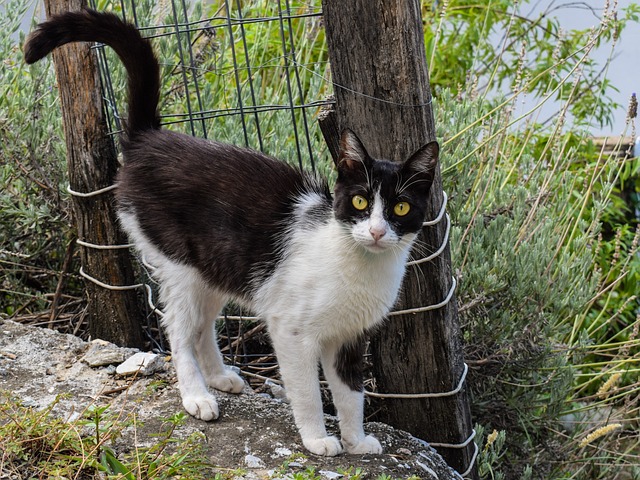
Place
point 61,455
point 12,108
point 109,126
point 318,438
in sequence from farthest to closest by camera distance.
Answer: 1. point 12,108
2. point 109,126
3. point 318,438
4. point 61,455

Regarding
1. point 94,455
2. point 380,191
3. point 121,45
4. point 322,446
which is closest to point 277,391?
point 322,446

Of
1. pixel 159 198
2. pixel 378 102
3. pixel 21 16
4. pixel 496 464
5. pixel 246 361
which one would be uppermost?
pixel 21 16

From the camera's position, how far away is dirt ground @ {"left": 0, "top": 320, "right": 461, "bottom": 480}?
2.49 m

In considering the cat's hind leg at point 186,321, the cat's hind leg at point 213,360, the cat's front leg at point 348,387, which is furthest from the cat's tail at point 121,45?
the cat's front leg at point 348,387

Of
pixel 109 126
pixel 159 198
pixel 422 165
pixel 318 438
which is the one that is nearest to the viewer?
pixel 422 165

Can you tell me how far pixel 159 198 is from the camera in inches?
106

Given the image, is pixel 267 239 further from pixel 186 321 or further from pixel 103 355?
pixel 103 355

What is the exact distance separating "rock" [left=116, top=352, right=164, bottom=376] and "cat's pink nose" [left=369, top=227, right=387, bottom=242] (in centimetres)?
110

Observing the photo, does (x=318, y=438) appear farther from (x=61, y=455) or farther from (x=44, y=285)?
(x=44, y=285)

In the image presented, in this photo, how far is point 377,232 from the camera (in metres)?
2.23

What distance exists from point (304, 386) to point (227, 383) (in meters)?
0.51

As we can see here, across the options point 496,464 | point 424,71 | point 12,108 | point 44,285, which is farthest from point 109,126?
point 496,464

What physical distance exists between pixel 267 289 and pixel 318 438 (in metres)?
0.47

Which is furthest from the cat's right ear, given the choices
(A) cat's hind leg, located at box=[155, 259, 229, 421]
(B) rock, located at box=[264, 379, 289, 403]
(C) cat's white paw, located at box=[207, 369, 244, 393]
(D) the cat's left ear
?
(B) rock, located at box=[264, 379, 289, 403]
